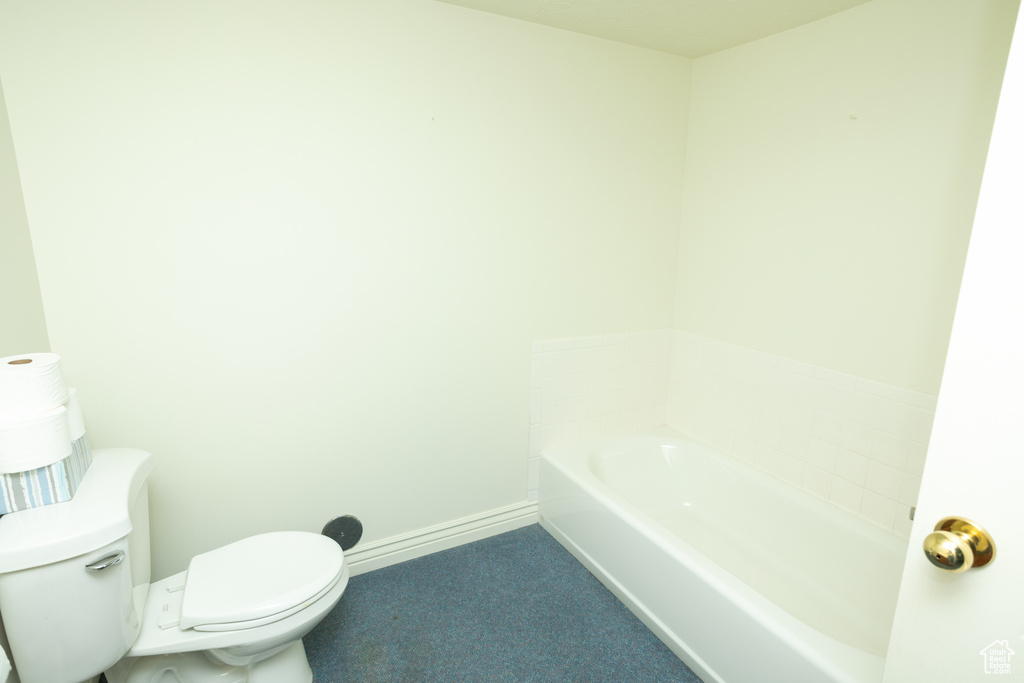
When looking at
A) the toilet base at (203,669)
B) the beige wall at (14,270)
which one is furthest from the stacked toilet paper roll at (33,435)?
the toilet base at (203,669)

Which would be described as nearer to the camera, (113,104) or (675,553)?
(113,104)

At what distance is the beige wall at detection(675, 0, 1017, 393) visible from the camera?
1642 mm

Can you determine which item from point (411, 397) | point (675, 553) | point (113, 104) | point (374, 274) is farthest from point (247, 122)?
point (675, 553)

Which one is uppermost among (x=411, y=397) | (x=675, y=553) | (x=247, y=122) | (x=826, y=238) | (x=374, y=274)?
(x=247, y=122)

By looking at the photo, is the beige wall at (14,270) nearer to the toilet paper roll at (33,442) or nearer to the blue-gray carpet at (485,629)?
the toilet paper roll at (33,442)

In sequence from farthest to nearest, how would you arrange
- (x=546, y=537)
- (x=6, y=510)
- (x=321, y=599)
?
(x=546, y=537), (x=321, y=599), (x=6, y=510)

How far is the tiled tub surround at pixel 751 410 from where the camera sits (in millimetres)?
1884

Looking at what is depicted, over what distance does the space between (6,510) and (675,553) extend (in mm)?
1811

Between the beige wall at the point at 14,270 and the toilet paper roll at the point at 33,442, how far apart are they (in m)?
0.25

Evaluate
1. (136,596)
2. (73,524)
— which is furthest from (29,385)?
(136,596)

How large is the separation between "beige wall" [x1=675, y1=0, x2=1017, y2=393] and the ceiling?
105 mm

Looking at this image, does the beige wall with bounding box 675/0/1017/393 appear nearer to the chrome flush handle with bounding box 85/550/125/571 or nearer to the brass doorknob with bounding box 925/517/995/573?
the brass doorknob with bounding box 925/517/995/573

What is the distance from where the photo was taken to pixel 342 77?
1801mm

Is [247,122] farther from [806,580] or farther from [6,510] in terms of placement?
[806,580]
